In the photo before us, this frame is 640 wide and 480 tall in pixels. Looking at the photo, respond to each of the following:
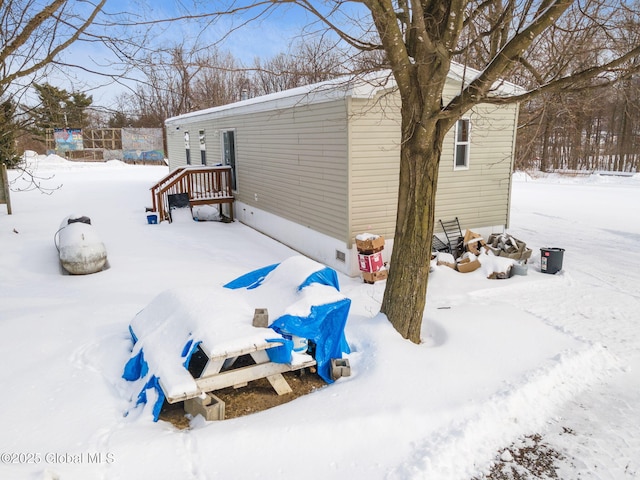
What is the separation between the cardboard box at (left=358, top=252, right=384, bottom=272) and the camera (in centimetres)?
782

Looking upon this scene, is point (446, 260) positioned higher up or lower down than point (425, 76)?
lower down

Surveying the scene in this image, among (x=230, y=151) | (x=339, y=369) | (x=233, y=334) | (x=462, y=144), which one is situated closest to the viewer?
(x=233, y=334)

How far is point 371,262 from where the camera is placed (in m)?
7.83

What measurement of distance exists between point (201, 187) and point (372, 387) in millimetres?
10556

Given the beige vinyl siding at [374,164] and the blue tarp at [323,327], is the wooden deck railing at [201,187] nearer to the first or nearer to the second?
the beige vinyl siding at [374,164]

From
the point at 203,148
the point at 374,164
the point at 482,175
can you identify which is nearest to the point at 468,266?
the point at 482,175

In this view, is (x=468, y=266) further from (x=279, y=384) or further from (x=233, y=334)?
(x=233, y=334)

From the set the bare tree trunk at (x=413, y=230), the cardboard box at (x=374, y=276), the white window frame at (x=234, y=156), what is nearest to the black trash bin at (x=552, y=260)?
the cardboard box at (x=374, y=276)

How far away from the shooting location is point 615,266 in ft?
29.2


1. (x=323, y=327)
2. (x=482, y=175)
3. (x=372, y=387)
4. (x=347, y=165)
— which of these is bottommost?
(x=372, y=387)

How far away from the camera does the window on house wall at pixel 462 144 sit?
935cm

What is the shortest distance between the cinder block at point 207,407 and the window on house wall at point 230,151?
10332 millimetres

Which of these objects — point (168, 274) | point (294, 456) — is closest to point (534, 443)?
point (294, 456)

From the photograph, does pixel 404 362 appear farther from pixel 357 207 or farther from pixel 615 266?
pixel 615 266
